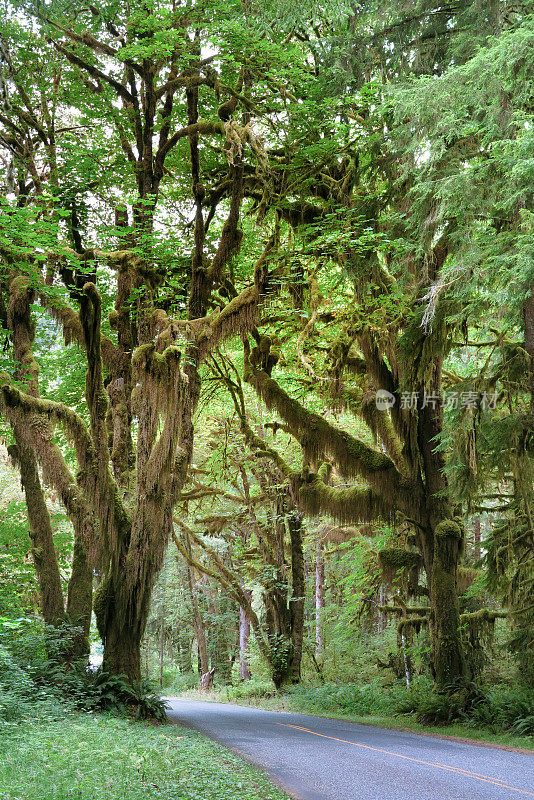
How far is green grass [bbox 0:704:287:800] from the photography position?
481 centimetres

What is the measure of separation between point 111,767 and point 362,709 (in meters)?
11.6

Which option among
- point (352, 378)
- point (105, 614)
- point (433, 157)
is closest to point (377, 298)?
point (352, 378)

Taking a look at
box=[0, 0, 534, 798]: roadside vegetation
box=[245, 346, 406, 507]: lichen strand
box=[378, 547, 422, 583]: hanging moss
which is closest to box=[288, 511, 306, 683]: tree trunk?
box=[0, 0, 534, 798]: roadside vegetation

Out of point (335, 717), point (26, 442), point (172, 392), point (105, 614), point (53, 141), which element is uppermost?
point (53, 141)

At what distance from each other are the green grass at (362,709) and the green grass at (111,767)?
492 cm

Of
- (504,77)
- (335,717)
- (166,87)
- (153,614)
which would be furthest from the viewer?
(153,614)

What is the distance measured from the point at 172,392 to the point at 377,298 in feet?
15.0

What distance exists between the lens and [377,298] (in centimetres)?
1255

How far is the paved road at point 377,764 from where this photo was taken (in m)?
5.97

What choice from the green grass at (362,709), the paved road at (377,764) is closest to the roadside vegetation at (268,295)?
the green grass at (362,709)

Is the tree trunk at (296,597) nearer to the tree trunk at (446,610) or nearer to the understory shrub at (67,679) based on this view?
the tree trunk at (446,610)

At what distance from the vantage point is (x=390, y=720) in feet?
44.2

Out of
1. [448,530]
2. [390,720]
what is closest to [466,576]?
[448,530]

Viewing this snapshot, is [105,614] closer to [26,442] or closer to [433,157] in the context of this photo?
[26,442]
